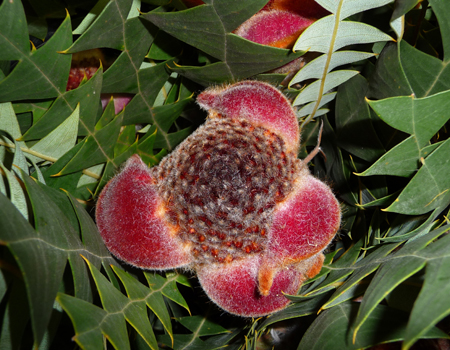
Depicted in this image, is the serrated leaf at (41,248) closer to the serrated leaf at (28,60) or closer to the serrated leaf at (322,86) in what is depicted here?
the serrated leaf at (28,60)

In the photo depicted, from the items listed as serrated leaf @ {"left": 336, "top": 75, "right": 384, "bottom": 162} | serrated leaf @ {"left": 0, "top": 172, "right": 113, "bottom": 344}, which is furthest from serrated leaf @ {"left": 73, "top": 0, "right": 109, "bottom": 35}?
serrated leaf @ {"left": 336, "top": 75, "right": 384, "bottom": 162}

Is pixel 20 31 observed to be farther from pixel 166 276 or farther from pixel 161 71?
pixel 166 276

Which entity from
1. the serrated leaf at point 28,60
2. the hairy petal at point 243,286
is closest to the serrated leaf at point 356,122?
the hairy petal at point 243,286

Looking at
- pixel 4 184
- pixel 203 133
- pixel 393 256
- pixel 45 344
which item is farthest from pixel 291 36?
pixel 45 344

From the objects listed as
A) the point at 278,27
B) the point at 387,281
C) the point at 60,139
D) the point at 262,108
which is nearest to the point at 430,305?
the point at 387,281

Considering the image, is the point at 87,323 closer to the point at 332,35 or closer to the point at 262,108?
the point at 262,108
